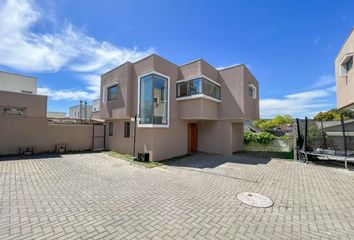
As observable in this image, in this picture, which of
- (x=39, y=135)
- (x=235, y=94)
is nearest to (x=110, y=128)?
(x=39, y=135)


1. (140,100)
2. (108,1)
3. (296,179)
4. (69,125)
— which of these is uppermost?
(108,1)

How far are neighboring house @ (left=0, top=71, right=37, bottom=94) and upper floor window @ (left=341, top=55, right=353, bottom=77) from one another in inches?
971

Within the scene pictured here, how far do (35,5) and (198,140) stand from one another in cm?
1226

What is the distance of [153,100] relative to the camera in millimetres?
10297

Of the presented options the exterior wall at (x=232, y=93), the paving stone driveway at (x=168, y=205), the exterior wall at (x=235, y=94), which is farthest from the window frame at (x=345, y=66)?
the paving stone driveway at (x=168, y=205)

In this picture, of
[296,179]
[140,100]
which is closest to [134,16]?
[140,100]

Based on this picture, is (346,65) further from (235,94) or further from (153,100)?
(153,100)

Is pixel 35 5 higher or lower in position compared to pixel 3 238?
higher

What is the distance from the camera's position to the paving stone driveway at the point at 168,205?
337 cm

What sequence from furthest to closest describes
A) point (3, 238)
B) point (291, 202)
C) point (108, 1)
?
point (108, 1) < point (291, 202) < point (3, 238)

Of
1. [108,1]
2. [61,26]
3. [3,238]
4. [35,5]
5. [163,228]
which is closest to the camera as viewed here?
[3,238]

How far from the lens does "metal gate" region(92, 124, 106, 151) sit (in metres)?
15.0

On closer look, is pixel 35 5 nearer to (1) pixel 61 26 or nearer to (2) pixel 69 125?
(1) pixel 61 26

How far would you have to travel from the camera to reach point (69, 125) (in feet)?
45.3
